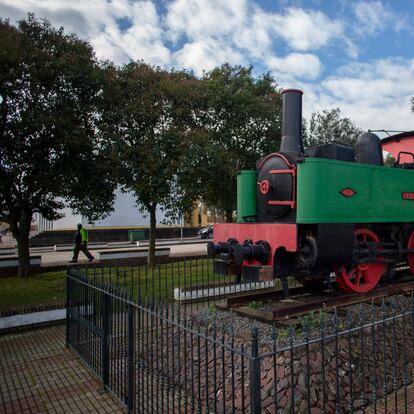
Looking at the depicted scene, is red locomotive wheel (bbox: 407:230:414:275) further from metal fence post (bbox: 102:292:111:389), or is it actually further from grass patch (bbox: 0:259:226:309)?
metal fence post (bbox: 102:292:111:389)

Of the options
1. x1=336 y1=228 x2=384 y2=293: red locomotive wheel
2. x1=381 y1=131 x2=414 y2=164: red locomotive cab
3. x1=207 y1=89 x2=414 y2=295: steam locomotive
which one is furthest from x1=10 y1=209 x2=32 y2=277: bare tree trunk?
x1=381 y1=131 x2=414 y2=164: red locomotive cab

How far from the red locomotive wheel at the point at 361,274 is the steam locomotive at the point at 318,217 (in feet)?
0.05

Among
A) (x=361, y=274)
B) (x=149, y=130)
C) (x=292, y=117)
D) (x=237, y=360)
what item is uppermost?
(x=149, y=130)

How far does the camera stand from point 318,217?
5758 millimetres

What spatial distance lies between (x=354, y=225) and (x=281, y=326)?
2195mm

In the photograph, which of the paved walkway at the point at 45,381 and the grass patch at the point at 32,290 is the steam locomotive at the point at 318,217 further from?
the grass patch at the point at 32,290

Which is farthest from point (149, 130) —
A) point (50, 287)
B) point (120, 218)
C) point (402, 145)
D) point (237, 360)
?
point (120, 218)

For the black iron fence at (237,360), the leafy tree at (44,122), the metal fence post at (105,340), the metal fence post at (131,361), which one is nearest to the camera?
the black iron fence at (237,360)

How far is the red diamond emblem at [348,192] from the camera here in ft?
20.1

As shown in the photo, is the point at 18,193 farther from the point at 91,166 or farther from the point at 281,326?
the point at 281,326

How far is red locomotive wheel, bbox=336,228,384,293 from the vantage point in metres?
6.53

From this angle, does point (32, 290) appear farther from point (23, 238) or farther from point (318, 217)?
point (318, 217)

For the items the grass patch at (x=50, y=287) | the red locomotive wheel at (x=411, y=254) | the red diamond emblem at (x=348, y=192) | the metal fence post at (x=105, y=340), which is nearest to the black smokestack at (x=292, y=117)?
the red diamond emblem at (x=348, y=192)

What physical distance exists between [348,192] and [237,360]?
10.1 ft
